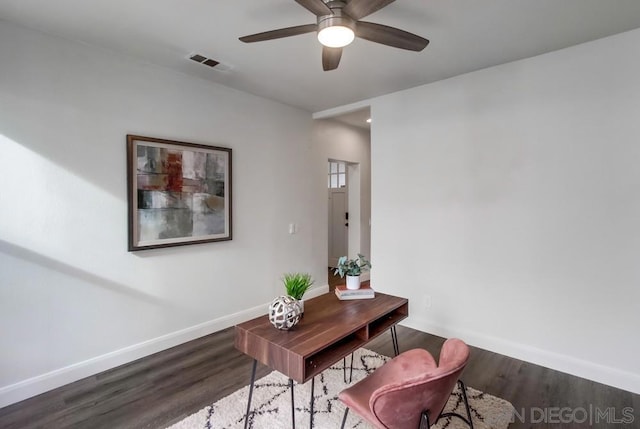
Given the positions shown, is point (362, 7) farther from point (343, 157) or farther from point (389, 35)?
point (343, 157)

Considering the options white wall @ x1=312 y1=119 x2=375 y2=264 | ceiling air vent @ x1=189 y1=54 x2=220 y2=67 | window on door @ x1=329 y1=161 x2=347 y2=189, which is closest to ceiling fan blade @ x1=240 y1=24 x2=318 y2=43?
ceiling air vent @ x1=189 y1=54 x2=220 y2=67

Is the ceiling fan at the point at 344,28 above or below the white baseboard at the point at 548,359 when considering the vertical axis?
above

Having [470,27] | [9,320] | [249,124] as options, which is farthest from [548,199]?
[9,320]

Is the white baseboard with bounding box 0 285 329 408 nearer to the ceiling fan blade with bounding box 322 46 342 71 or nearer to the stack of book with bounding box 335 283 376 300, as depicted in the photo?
the stack of book with bounding box 335 283 376 300

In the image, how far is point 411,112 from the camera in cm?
347

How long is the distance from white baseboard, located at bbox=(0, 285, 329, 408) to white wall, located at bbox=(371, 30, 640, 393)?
6.52ft

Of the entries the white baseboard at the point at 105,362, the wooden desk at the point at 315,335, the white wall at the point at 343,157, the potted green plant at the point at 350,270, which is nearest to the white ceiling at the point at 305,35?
the white wall at the point at 343,157

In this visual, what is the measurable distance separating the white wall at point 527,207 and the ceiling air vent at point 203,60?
1.87 m

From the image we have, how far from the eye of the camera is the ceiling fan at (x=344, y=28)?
163 centimetres

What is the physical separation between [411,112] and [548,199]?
156 cm

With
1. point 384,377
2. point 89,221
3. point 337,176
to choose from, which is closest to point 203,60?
point 89,221

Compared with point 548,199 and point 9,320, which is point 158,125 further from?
point 548,199

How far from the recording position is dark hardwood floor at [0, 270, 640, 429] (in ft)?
6.74

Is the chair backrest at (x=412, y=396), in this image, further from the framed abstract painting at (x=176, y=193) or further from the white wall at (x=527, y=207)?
the framed abstract painting at (x=176, y=193)
